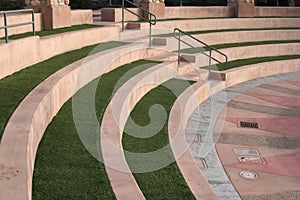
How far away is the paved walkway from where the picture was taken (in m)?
6.03

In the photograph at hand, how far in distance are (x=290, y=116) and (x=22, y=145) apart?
24.0 ft

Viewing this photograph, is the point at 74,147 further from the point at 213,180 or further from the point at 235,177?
the point at 235,177

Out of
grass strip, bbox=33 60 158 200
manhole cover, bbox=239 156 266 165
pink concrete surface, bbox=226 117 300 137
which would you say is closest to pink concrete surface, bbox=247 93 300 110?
pink concrete surface, bbox=226 117 300 137

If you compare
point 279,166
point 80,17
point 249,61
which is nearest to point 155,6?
point 80,17

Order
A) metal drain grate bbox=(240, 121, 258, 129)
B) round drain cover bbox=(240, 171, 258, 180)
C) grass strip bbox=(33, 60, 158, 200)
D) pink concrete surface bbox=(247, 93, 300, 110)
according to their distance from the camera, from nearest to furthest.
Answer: grass strip bbox=(33, 60, 158, 200) → round drain cover bbox=(240, 171, 258, 180) → metal drain grate bbox=(240, 121, 258, 129) → pink concrete surface bbox=(247, 93, 300, 110)

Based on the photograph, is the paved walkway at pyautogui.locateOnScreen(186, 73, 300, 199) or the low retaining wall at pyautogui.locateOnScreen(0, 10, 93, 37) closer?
the paved walkway at pyautogui.locateOnScreen(186, 73, 300, 199)

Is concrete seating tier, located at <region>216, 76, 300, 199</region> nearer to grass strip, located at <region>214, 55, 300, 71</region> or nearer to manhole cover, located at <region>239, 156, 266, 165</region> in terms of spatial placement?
manhole cover, located at <region>239, 156, 266, 165</region>

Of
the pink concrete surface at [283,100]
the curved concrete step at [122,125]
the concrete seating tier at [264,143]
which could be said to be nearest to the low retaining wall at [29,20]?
the curved concrete step at [122,125]

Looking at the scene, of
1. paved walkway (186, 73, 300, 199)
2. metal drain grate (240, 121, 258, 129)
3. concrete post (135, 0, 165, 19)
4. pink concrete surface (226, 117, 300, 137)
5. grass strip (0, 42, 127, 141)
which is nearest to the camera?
grass strip (0, 42, 127, 141)

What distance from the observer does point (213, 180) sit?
6.04 meters

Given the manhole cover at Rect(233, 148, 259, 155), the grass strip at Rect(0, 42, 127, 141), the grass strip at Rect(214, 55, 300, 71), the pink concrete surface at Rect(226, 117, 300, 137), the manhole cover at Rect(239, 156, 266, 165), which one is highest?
the grass strip at Rect(0, 42, 127, 141)

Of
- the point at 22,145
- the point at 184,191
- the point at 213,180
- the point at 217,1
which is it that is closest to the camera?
the point at 22,145

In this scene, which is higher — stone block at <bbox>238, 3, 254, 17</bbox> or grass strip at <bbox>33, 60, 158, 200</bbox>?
stone block at <bbox>238, 3, 254, 17</bbox>

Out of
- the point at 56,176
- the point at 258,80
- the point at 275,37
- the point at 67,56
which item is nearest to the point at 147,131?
the point at 56,176
